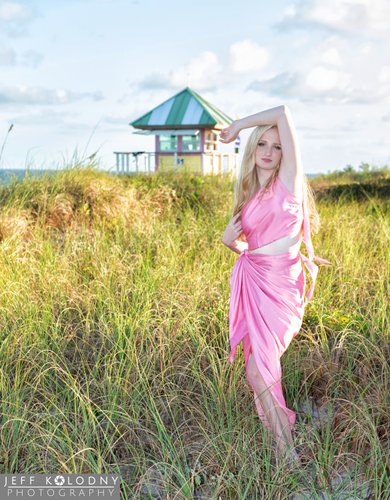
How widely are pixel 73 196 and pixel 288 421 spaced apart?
16.5ft

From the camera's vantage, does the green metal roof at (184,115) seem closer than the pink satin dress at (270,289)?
No

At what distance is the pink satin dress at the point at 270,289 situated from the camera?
288cm

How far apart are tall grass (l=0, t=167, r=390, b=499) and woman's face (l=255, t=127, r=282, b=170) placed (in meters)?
1.09

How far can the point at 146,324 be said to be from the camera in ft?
12.9

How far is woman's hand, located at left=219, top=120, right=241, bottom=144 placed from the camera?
3.00 meters

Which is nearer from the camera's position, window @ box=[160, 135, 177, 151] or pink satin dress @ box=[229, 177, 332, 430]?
pink satin dress @ box=[229, 177, 332, 430]

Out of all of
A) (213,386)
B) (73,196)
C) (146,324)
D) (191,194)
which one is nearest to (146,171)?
(191,194)

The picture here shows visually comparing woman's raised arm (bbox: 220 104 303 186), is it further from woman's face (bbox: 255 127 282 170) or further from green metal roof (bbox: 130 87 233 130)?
green metal roof (bbox: 130 87 233 130)

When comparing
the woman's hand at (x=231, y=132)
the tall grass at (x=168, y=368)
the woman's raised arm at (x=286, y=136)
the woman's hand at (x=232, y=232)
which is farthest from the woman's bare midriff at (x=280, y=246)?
the tall grass at (x=168, y=368)

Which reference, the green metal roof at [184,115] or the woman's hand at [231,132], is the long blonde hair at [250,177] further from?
the green metal roof at [184,115]

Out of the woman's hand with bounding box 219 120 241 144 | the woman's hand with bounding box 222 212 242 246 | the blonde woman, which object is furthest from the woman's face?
the woman's hand with bounding box 222 212 242 246

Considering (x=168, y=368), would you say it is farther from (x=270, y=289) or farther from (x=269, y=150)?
(x=269, y=150)

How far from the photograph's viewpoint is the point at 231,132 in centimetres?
304

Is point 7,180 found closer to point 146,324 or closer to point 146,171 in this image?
point 146,171
